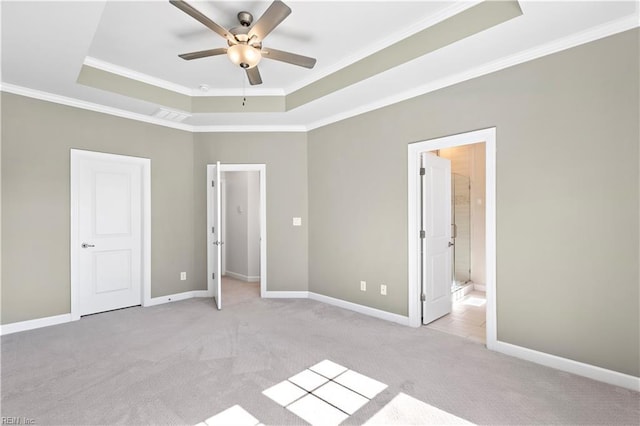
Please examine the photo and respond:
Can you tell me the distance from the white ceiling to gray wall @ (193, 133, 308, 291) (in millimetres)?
912

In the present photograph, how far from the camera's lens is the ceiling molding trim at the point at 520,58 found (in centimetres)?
237

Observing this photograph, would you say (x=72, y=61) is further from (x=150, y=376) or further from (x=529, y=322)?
(x=529, y=322)

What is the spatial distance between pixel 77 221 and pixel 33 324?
1.21 metres

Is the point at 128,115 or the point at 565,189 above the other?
the point at 128,115

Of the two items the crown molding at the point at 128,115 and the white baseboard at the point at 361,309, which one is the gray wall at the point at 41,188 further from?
the white baseboard at the point at 361,309

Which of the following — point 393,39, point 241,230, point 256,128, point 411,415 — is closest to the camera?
point 411,415

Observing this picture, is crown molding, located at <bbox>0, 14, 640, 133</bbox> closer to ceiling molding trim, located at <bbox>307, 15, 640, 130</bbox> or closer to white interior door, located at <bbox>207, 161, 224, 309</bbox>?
ceiling molding trim, located at <bbox>307, 15, 640, 130</bbox>

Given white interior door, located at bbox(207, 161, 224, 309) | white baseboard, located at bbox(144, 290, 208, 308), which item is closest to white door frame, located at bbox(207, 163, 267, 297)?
white interior door, located at bbox(207, 161, 224, 309)

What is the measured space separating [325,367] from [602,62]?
3.23 metres

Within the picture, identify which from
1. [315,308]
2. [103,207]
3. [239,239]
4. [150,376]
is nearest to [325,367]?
[150,376]

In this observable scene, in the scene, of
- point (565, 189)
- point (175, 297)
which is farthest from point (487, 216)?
point (175, 297)

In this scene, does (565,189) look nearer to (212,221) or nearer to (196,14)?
(196,14)

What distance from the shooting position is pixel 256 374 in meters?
2.60

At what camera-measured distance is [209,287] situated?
503 centimetres
